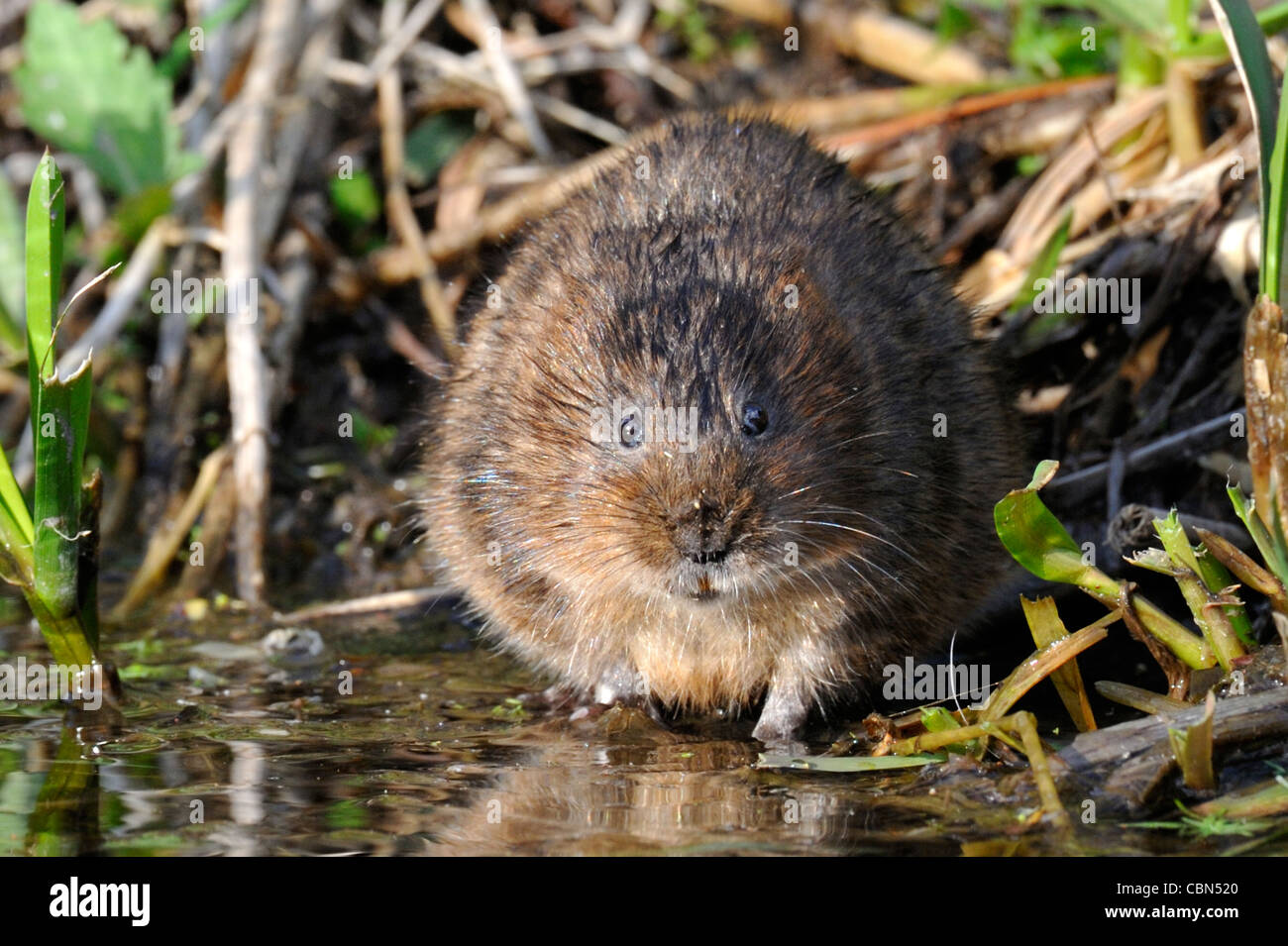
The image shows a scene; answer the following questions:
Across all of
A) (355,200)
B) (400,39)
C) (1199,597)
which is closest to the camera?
(1199,597)

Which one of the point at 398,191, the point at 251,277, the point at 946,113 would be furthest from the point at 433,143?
the point at 946,113

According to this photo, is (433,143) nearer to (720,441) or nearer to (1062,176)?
(1062,176)

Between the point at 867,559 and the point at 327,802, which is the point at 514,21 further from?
the point at 327,802

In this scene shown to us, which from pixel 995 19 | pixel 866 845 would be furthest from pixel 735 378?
pixel 995 19

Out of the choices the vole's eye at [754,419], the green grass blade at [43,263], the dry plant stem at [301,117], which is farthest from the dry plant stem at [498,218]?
the vole's eye at [754,419]

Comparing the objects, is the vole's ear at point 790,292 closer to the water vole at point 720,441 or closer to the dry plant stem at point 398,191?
the water vole at point 720,441

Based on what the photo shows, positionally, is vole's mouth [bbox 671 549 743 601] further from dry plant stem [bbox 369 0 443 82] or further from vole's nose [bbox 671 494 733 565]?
dry plant stem [bbox 369 0 443 82]
